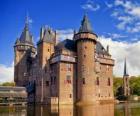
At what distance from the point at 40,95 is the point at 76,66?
30.7 ft

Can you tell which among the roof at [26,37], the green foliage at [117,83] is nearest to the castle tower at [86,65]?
the roof at [26,37]

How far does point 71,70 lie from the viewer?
165 feet

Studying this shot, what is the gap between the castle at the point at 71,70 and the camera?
48.8m

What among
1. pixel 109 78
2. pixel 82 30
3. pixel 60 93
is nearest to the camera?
pixel 60 93

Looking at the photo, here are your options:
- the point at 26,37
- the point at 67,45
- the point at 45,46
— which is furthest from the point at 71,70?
the point at 26,37

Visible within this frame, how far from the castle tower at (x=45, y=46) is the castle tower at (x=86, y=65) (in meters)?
5.50

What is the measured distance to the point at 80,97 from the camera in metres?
48.7

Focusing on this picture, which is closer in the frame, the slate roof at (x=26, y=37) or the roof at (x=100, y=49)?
the roof at (x=100, y=49)

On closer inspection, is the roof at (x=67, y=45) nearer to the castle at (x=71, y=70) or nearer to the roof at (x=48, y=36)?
the castle at (x=71, y=70)

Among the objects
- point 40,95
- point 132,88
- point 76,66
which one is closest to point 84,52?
point 76,66

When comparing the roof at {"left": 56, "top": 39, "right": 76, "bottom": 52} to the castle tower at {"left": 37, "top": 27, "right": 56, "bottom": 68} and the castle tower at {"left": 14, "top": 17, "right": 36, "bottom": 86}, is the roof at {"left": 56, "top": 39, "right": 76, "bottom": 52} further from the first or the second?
the castle tower at {"left": 14, "top": 17, "right": 36, "bottom": 86}

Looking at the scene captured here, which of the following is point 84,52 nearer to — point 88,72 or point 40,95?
point 88,72

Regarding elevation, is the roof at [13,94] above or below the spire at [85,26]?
below

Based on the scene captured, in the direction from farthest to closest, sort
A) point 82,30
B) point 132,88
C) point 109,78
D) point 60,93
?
point 132,88 → point 109,78 → point 82,30 → point 60,93
